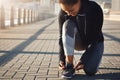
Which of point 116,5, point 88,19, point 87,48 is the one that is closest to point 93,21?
point 88,19

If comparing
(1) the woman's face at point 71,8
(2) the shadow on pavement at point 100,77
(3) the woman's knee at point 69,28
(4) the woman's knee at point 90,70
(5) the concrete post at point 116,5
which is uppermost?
(1) the woman's face at point 71,8

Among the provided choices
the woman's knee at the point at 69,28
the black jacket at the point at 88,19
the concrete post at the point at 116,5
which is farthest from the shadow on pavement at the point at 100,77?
the concrete post at the point at 116,5

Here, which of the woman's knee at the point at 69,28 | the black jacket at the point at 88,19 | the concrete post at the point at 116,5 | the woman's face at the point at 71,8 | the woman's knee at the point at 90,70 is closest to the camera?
the woman's face at the point at 71,8

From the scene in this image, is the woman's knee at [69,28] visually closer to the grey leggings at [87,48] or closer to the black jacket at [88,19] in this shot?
the grey leggings at [87,48]

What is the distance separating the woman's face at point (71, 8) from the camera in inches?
194

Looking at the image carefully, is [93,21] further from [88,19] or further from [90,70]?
[90,70]

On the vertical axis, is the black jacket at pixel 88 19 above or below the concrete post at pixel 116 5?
above

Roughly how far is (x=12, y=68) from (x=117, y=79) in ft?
6.57

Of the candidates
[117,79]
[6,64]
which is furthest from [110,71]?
[6,64]

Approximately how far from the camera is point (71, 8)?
498 cm

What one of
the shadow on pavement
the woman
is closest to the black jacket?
the woman

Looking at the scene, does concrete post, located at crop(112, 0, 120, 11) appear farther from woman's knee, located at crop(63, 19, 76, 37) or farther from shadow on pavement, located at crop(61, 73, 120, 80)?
woman's knee, located at crop(63, 19, 76, 37)

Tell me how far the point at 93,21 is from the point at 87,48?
1.75ft

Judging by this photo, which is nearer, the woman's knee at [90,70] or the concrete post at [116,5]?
the woman's knee at [90,70]
